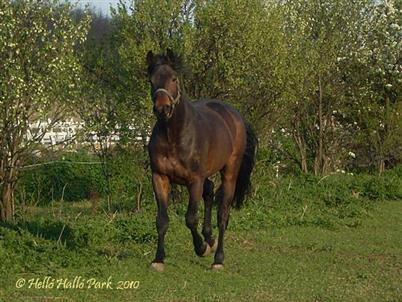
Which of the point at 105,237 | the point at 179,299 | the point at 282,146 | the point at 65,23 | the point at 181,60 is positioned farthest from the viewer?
the point at 282,146

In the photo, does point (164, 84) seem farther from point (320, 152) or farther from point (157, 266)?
point (320, 152)

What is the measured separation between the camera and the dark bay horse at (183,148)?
8.31m

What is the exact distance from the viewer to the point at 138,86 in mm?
12945

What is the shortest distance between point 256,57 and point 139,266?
6.07 metres

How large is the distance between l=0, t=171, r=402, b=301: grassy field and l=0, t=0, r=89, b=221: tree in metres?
1.17

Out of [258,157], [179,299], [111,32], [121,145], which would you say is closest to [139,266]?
[179,299]

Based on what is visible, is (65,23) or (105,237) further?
(65,23)

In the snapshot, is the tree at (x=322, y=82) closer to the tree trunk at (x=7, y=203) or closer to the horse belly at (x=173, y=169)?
the tree trunk at (x=7, y=203)

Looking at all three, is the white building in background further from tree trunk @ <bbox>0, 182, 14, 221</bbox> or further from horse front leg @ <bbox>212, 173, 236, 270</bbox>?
horse front leg @ <bbox>212, 173, 236, 270</bbox>

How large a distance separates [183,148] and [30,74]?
3480mm

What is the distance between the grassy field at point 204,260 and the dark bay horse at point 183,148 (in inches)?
16.0

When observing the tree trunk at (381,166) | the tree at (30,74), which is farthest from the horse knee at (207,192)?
the tree trunk at (381,166)

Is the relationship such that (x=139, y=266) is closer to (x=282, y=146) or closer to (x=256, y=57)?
(x=256, y=57)

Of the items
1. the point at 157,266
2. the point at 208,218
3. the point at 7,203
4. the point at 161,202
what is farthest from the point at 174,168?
the point at 7,203
